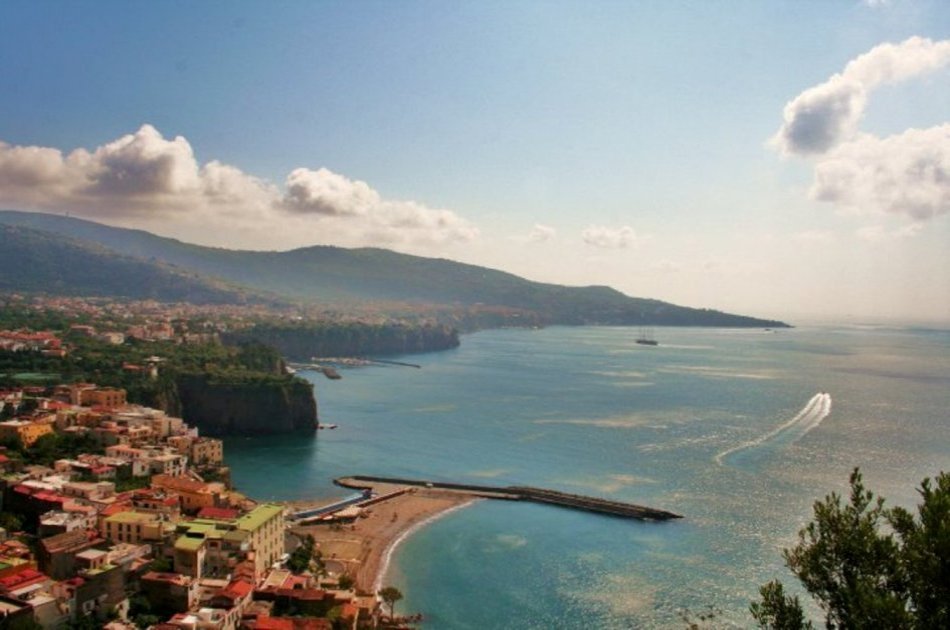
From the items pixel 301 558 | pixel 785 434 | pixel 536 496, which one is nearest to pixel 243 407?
pixel 536 496

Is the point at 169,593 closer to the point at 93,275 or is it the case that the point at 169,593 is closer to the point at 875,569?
the point at 875,569

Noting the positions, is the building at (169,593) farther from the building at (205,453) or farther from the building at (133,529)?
the building at (205,453)

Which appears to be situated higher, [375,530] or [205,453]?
[205,453]

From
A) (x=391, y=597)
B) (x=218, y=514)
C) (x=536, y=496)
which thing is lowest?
(x=391, y=597)

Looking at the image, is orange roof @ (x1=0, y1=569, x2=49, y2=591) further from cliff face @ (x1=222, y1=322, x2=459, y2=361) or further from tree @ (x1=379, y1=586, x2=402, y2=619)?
cliff face @ (x1=222, y1=322, x2=459, y2=361)

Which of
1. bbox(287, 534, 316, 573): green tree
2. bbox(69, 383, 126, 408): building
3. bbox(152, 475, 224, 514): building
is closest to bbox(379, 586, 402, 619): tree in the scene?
bbox(287, 534, 316, 573): green tree

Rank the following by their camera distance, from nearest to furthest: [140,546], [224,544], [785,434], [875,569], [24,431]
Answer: [875,569]
[140,546]
[224,544]
[24,431]
[785,434]
